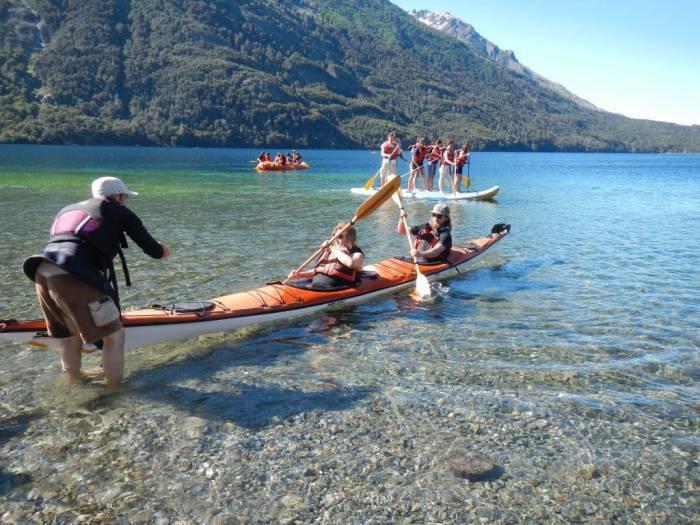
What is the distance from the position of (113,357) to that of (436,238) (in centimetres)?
725

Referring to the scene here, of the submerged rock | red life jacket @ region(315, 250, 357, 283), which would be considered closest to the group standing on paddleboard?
red life jacket @ region(315, 250, 357, 283)

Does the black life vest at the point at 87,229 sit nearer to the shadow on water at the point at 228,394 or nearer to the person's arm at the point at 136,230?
the person's arm at the point at 136,230

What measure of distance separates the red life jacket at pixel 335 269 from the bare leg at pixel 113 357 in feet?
13.3

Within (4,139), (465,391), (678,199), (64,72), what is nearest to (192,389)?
(465,391)

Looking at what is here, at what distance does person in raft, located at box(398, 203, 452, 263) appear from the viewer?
1120cm

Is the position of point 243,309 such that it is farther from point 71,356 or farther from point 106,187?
point 106,187

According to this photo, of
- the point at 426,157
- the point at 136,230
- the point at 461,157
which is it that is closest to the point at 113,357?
the point at 136,230

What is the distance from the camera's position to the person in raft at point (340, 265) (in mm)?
9227

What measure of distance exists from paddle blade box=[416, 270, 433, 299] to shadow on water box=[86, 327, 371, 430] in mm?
3372

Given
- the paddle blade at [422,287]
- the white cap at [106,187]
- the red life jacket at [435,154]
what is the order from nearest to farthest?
the white cap at [106,187]
the paddle blade at [422,287]
the red life jacket at [435,154]

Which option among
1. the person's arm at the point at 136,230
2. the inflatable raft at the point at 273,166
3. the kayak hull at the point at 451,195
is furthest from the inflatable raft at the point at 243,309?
the inflatable raft at the point at 273,166

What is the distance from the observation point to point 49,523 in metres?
4.09

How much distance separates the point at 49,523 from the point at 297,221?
15.5 meters

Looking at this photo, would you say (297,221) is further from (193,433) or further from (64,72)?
(64,72)
